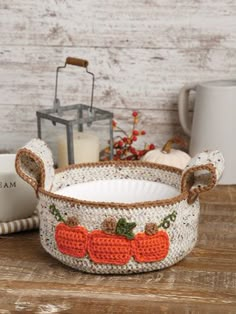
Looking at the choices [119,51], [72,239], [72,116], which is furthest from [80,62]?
[72,239]

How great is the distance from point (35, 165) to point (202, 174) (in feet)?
0.72

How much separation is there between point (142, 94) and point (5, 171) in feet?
1.58

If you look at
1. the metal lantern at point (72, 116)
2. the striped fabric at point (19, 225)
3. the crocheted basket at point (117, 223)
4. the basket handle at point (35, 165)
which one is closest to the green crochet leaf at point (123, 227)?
the crocheted basket at point (117, 223)

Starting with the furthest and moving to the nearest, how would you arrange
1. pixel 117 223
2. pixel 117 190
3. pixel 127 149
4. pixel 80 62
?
pixel 127 149
pixel 80 62
pixel 117 190
pixel 117 223

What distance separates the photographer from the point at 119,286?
0.84 meters

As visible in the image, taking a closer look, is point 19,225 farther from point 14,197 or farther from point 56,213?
point 56,213

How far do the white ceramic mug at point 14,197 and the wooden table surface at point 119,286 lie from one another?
5cm

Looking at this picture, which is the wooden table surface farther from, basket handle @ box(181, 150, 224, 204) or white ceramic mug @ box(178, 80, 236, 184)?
white ceramic mug @ box(178, 80, 236, 184)

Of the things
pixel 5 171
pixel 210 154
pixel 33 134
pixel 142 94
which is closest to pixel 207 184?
pixel 210 154

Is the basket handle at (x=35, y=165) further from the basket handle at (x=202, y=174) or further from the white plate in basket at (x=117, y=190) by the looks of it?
the basket handle at (x=202, y=174)

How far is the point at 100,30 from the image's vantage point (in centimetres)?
142

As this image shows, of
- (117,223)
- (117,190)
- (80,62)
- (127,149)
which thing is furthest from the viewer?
(127,149)

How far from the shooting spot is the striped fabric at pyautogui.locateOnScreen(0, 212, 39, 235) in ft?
3.34

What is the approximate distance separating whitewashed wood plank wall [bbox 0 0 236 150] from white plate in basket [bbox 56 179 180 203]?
0.45 m
